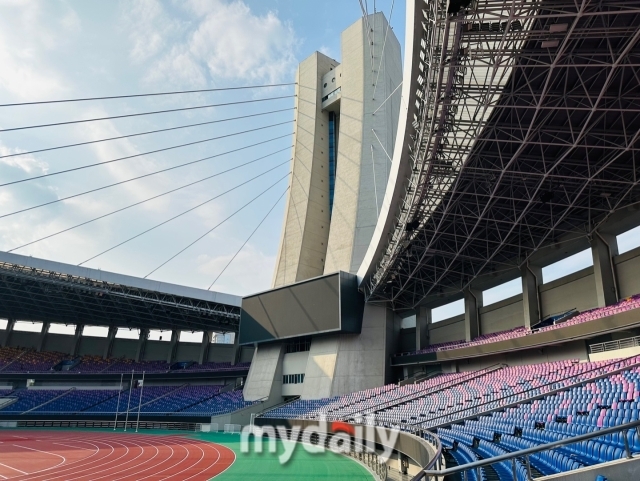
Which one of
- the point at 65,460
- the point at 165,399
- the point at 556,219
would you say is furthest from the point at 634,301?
the point at 165,399

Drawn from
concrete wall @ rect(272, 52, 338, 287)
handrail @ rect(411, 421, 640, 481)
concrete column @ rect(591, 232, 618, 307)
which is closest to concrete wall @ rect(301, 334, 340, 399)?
concrete wall @ rect(272, 52, 338, 287)

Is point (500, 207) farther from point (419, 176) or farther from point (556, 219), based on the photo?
point (419, 176)

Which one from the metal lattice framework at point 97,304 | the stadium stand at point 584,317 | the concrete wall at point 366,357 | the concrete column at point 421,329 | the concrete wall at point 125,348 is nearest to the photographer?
the stadium stand at point 584,317

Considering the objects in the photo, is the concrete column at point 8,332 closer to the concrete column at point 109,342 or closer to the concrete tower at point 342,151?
the concrete column at point 109,342

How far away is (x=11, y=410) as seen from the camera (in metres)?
47.3

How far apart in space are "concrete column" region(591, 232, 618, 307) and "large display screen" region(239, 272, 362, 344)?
17.2m

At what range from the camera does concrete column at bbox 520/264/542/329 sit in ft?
98.0

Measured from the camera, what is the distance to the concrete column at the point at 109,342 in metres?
60.3

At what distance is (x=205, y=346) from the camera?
59719 mm

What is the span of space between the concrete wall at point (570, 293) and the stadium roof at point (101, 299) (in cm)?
2810

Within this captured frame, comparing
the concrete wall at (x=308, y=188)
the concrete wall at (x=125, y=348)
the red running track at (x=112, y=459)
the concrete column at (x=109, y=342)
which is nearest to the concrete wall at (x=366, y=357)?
the red running track at (x=112, y=459)

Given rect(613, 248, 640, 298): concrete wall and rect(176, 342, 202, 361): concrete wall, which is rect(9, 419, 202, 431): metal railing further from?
rect(613, 248, 640, 298): concrete wall

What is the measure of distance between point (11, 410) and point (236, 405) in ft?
80.5

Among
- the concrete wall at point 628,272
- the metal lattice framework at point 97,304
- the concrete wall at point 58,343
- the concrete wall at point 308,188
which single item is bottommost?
the concrete wall at point 58,343
